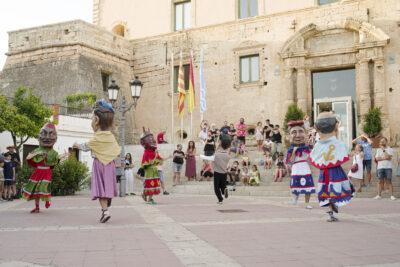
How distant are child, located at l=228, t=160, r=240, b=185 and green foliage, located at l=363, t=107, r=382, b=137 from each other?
761 cm

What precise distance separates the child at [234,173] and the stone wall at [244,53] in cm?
794

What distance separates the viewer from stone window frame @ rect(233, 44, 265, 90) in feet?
79.3

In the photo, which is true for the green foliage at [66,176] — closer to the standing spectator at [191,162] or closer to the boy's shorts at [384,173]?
the standing spectator at [191,162]

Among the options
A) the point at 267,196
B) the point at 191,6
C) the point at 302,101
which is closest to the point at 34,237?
the point at 267,196

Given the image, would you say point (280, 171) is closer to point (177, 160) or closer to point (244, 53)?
point (177, 160)

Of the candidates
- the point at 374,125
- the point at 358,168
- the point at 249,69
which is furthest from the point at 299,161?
the point at 249,69

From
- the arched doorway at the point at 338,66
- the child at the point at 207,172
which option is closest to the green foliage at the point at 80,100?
the child at the point at 207,172

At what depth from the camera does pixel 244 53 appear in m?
24.8

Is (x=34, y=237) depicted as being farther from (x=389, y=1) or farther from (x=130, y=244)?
(x=389, y=1)

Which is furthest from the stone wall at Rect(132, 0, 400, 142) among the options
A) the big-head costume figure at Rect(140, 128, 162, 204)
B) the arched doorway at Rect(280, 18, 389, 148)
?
the big-head costume figure at Rect(140, 128, 162, 204)

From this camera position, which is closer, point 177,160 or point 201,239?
point 201,239

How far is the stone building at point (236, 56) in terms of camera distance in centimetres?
2156

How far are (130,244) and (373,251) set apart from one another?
2.69 m

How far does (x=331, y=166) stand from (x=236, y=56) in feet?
58.9
